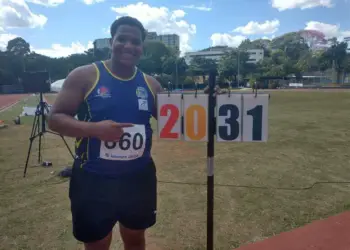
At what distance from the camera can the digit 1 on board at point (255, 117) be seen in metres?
1.88

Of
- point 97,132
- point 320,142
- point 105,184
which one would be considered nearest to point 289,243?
point 105,184

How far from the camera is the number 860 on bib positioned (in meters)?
1.89

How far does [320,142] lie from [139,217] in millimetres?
6772

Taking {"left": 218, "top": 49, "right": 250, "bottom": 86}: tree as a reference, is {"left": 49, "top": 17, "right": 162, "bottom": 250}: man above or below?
below

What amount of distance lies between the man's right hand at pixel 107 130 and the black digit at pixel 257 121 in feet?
2.89

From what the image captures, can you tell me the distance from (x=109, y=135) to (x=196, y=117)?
0.65 m

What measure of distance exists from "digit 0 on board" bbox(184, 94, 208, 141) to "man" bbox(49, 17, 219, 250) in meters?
0.27

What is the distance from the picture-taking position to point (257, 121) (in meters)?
1.92

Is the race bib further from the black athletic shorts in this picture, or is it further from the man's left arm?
the man's left arm

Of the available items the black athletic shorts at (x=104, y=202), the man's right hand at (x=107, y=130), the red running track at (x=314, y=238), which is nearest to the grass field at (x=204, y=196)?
the red running track at (x=314, y=238)

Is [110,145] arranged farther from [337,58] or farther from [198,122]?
[337,58]

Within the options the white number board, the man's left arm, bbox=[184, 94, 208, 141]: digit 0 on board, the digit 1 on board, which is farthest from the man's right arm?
the digit 1 on board

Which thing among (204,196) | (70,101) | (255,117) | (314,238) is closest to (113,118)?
(70,101)

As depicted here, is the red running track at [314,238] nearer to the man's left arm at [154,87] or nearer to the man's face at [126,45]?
the man's left arm at [154,87]
